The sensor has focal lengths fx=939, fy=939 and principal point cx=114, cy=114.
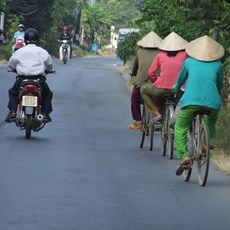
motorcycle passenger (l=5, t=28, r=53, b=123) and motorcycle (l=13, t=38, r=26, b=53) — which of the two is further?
motorcycle (l=13, t=38, r=26, b=53)

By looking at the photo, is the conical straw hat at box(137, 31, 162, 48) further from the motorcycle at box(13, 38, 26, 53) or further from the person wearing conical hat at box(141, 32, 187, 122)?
the motorcycle at box(13, 38, 26, 53)

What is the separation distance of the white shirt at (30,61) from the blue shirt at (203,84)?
465 cm

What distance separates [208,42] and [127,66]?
31.4m

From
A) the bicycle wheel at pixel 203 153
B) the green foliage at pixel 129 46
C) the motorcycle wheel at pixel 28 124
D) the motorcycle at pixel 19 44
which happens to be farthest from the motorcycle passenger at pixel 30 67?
the motorcycle at pixel 19 44

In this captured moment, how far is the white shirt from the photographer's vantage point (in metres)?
15.7

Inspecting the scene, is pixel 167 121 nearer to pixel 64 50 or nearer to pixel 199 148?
pixel 199 148

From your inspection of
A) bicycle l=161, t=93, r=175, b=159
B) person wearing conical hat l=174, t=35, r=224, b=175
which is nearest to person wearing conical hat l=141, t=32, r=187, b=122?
bicycle l=161, t=93, r=175, b=159

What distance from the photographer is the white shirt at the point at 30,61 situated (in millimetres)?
15688

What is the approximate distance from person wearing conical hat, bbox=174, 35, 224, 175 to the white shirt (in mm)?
4517

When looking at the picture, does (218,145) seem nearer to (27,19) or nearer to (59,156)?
(59,156)

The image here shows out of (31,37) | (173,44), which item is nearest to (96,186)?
(173,44)

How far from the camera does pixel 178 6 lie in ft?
53.3

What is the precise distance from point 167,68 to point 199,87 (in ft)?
9.72

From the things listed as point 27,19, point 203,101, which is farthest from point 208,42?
point 27,19
